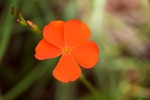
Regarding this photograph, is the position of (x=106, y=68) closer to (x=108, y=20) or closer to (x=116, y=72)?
(x=116, y=72)

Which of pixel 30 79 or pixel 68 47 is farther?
pixel 30 79

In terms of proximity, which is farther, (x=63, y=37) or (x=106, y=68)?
(x=106, y=68)

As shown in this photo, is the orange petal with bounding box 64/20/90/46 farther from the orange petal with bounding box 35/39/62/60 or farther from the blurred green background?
the blurred green background

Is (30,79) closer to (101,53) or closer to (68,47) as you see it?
(101,53)

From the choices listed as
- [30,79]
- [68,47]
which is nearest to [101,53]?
[30,79]

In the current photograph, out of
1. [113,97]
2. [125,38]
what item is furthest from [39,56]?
[125,38]

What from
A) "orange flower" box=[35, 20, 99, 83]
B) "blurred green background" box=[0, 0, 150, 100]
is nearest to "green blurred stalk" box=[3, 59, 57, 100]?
"blurred green background" box=[0, 0, 150, 100]

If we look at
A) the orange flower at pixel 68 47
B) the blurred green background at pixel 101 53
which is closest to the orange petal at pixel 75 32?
the orange flower at pixel 68 47
